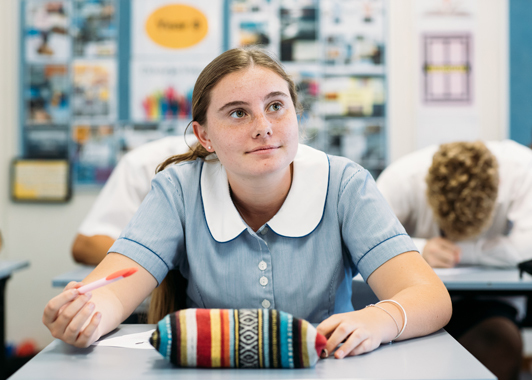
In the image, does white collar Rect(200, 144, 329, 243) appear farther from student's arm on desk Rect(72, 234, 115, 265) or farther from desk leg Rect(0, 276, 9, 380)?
desk leg Rect(0, 276, 9, 380)

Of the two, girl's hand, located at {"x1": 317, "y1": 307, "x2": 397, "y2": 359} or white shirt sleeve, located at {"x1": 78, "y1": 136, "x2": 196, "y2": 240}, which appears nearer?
girl's hand, located at {"x1": 317, "y1": 307, "x2": 397, "y2": 359}

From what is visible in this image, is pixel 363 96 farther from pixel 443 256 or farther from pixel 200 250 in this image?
pixel 200 250

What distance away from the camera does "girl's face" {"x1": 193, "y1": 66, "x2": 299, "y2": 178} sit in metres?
1.11

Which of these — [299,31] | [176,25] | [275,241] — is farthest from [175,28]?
[275,241]

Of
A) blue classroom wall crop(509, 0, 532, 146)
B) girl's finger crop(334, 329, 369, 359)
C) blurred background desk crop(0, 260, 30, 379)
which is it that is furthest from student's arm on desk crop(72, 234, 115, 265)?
blue classroom wall crop(509, 0, 532, 146)

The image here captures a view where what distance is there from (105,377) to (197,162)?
0.67 metres

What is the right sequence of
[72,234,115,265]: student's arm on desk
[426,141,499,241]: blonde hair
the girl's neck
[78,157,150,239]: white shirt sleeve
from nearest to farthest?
the girl's neck
[426,141,499,241]: blonde hair
[72,234,115,265]: student's arm on desk
[78,157,150,239]: white shirt sleeve

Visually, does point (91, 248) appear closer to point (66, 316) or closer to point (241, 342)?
point (66, 316)

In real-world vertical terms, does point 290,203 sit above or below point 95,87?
below

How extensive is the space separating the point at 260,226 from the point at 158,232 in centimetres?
25

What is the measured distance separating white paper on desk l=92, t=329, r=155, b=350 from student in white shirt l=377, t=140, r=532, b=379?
4.22 ft

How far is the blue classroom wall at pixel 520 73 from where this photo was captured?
2986 mm

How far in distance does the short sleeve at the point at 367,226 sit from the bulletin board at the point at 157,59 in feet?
6.21

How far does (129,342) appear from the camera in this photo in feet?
3.14
